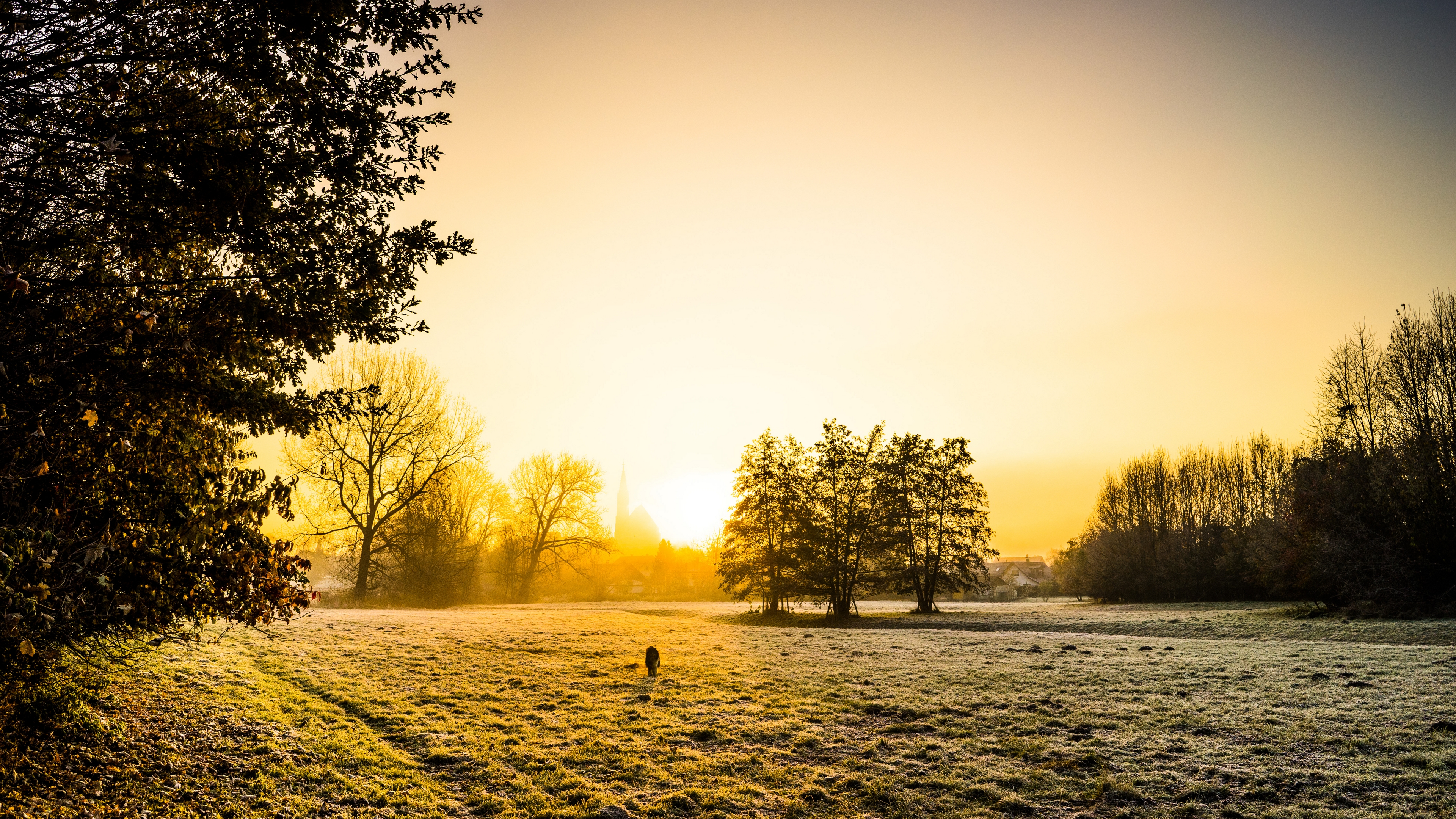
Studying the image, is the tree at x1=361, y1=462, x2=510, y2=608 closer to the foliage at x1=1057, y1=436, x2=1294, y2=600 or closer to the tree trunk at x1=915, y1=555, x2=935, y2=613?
the tree trunk at x1=915, y1=555, x2=935, y2=613

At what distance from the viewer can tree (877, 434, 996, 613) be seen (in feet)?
155

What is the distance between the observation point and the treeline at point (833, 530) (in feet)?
145

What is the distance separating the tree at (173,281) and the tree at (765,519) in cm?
3833

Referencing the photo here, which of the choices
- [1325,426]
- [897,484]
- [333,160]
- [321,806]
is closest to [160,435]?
[333,160]

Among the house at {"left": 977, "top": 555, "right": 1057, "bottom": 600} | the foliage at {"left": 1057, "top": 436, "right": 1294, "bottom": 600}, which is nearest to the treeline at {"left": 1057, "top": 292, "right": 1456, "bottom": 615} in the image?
the foliage at {"left": 1057, "top": 436, "right": 1294, "bottom": 600}

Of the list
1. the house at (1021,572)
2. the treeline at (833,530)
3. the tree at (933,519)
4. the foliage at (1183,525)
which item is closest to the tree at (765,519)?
the treeline at (833,530)

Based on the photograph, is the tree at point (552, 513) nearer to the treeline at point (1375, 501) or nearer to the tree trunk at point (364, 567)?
the tree trunk at point (364, 567)

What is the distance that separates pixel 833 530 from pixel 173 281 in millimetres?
41624

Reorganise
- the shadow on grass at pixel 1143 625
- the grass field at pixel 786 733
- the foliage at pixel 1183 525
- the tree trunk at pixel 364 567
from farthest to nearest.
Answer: the foliage at pixel 1183 525 < the tree trunk at pixel 364 567 < the shadow on grass at pixel 1143 625 < the grass field at pixel 786 733

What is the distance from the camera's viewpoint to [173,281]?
5898 mm

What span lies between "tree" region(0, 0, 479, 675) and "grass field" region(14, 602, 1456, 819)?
2381 millimetres

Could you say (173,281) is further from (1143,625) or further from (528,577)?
(528,577)

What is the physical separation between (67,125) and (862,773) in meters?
11.8

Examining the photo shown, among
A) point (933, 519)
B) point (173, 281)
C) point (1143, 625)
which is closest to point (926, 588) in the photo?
point (933, 519)
